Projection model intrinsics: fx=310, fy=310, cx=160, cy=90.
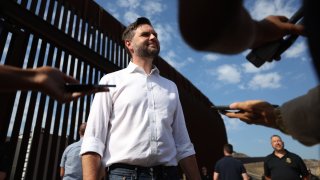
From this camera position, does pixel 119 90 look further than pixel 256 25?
Yes

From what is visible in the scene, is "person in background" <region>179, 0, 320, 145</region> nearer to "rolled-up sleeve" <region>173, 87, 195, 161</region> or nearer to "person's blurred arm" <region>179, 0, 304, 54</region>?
"person's blurred arm" <region>179, 0, 304, 54</region>

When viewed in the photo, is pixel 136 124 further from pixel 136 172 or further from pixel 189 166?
pixel 189 166

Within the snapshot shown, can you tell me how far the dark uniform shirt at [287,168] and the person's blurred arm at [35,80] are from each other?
4.92 meters

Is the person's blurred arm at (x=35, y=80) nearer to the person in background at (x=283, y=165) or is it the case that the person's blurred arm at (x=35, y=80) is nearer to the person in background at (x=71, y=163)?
the person in background at (x=71, y=163)

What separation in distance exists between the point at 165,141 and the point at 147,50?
0.76 meters

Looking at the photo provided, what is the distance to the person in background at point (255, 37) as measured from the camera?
2.67ft

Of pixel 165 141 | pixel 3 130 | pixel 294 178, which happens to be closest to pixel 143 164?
pixel 165 141

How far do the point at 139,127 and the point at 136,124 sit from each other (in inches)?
1.2

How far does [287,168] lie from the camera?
5238 millimetres

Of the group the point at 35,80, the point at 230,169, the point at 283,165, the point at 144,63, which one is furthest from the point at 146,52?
the point at 230,169

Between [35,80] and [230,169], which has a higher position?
[230,169]

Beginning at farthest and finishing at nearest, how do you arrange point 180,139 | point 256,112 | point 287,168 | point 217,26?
1. point 287,168
2. point 180,139
3. point 256,112
4. point 217,26

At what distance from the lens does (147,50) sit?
2430mm

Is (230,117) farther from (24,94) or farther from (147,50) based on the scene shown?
(24,94)
